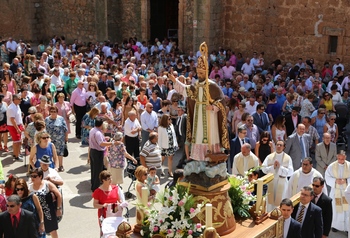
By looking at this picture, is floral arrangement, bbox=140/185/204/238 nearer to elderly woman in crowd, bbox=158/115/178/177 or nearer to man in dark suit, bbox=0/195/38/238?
man in dark suit, bbox=0/195/38/238

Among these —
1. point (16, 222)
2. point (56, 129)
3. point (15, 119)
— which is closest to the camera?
point (16, 222)

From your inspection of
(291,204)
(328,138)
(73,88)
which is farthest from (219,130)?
(73,88)

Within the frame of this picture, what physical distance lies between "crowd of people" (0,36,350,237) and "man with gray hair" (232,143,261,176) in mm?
18

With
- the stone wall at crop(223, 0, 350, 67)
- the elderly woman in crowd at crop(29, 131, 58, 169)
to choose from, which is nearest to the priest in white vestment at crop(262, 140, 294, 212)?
the elderly woman in crowd at crop(29, 131, 58, 169)

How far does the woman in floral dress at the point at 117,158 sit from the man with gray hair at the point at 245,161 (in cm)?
243

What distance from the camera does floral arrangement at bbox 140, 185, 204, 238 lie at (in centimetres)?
644

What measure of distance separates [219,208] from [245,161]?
11.7 ft

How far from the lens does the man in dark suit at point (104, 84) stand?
16.4 m

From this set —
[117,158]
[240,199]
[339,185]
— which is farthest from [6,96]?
[240,199]

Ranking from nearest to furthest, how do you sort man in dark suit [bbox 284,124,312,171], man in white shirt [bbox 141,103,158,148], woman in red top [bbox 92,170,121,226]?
woman in red top [bbox 92,170,121,226] < man in dark suit [bbox 284,124,312,171] < man in white shirt [bbox 141,103,158,148]

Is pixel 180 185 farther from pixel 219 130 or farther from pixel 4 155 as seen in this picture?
pixel 4 155

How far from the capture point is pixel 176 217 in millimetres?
6551

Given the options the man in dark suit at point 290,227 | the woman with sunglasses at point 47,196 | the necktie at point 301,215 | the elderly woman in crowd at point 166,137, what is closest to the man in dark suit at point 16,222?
the woman with sunglasses at point 47,196

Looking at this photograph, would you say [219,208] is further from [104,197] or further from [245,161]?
[245,161]
